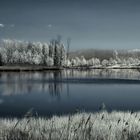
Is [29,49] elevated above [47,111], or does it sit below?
above

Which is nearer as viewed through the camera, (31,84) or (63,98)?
(63,98)

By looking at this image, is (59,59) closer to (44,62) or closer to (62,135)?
(44,62)

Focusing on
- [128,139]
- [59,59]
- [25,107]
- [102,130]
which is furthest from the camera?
[59,59]

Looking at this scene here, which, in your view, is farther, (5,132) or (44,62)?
(44,62)

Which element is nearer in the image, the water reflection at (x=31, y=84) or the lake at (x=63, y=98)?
the lake at (x=63, y=98)

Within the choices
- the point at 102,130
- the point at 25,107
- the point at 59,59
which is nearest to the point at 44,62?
the point at 59,59

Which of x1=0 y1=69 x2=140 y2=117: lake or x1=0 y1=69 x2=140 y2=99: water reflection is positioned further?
x1=0 y1=69 x2=140 y2=99: water reflection

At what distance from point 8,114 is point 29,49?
16370 cm

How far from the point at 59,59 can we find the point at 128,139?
144105 millimetres

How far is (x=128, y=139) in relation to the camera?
34.6ft

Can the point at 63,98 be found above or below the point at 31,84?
below

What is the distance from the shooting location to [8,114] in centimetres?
2084

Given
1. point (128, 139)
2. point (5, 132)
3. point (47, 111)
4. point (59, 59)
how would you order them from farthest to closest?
point (59, 59)
point (47, 111)
point (5, 132)
point (128, 139)

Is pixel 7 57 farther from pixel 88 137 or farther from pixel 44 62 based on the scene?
pixel 88 137
